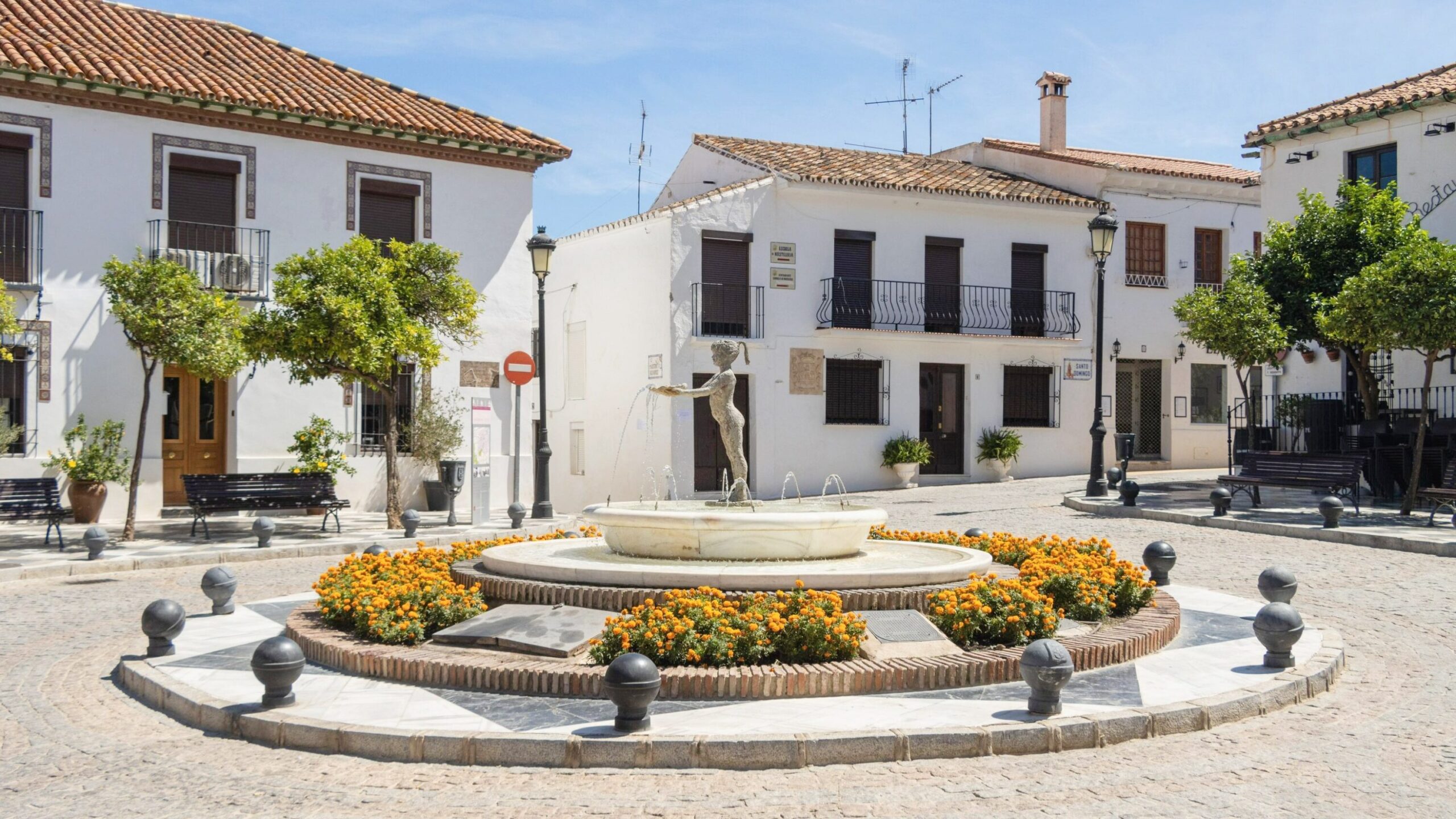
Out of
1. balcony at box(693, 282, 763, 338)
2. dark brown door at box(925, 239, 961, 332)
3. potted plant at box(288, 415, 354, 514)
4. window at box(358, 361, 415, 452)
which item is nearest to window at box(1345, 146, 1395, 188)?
dark brown door at box(925, 239, 961, 332)

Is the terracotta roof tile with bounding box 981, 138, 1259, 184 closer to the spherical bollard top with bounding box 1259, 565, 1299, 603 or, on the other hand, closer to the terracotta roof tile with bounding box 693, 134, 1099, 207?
the terracotta roof tile with bounding box 693, 134, 1099, 207

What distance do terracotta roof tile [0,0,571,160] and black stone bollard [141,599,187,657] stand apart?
491 inches

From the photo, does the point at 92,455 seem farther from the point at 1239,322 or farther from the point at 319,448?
the point at 1239,322

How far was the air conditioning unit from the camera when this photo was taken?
1830 centimetres

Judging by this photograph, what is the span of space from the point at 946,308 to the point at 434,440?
11654mm

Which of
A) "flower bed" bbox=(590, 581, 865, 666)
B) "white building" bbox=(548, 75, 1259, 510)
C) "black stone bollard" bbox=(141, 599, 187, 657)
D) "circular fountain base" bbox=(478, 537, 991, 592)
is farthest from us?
"white building" bbox=(548, 75, 1259, 510)

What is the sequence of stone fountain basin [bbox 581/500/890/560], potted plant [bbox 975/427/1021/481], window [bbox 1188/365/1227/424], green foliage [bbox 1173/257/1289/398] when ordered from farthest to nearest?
1. window [bbox 1188/365/1227/424]
2. potted plant [bbox 975/427/1021/481]
3. green foliage [bbox 1173/257/1289/398]
4. stone fountain basin [bbox 581/500/890/560]

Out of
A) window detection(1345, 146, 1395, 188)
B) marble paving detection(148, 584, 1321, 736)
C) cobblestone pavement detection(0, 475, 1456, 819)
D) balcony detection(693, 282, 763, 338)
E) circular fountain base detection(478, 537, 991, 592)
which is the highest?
window detection(1345, 146, 1395, 188)

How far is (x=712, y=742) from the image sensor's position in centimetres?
541

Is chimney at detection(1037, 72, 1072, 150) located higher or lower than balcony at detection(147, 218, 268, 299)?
higher

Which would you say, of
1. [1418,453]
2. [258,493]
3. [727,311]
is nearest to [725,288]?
[727,311]

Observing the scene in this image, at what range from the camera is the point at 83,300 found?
1739cm

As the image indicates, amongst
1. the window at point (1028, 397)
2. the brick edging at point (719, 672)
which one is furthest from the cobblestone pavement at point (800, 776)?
the window at point (1028, 397)

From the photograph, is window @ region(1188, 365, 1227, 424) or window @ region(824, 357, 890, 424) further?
window @ region(1188, 365, 1227, 424)
